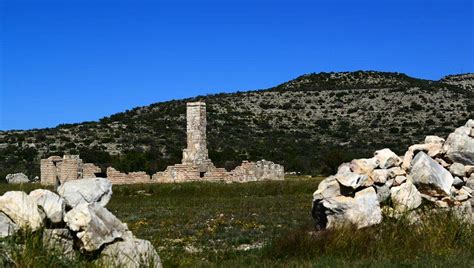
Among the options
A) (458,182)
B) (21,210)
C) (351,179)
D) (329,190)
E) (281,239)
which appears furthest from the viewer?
(458,182)

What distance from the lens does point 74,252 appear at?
858cm

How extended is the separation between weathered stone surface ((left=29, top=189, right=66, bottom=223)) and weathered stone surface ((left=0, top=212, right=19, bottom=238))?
1.53ft

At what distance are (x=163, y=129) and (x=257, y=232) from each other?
4959 cm

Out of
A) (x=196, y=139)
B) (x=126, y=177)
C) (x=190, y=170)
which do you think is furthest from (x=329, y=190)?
(x=196, y=139)

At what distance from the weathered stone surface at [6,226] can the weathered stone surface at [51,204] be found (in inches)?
18.4

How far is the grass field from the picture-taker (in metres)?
10.1

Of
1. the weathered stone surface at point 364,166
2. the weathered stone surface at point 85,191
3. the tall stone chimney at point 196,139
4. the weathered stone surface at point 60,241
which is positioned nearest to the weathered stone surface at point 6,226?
the weathered stone surface at point 60,241

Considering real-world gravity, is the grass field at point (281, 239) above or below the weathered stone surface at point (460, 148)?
below

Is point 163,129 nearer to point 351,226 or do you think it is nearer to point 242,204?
point 242,204

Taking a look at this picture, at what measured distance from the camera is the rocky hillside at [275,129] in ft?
177

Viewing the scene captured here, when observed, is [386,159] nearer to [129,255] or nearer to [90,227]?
[129,255]

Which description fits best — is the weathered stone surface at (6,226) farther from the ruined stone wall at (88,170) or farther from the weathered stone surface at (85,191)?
the ruined stone wall at (88,170)

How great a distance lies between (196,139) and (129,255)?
3194cm

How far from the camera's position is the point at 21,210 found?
8.52 meters
